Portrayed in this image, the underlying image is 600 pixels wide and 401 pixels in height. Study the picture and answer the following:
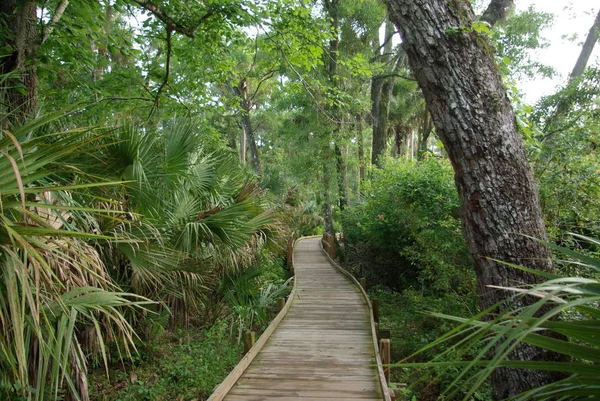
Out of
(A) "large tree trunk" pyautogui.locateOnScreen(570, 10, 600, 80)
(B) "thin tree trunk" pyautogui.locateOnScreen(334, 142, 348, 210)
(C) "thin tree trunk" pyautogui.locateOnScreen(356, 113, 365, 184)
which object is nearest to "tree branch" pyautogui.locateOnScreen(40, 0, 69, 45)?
(B) "thin tree trunk" pyautogui.locateOnScreen(334, 142, 348, 210)

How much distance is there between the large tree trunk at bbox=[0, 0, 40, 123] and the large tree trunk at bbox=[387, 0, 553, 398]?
424 cm

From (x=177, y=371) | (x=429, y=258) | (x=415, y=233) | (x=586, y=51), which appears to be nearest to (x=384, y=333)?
(x=429, y=258)

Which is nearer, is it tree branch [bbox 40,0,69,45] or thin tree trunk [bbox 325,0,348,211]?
tree branch [bbox 40,0,69,45]

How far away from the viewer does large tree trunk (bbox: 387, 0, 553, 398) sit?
3572mm

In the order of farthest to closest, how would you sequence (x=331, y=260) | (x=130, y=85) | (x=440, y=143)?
1. (x=331, y=260)
2. (x=130, y=85)
3. (x=440, y=143)

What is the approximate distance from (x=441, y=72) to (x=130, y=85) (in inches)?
234

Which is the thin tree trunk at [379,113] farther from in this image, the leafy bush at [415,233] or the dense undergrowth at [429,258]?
the dense undergrowth at [429,258]

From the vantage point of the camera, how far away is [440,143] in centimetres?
425

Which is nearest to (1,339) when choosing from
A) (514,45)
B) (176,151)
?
(176,151)

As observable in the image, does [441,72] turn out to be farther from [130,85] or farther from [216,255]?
[130,85]

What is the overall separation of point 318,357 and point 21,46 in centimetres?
520

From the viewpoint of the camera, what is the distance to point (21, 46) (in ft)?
15.6

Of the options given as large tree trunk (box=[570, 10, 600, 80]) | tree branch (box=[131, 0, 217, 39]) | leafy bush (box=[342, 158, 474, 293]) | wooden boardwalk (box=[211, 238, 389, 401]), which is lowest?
wooden boardwalk (box=[211, 238, 389, 401])

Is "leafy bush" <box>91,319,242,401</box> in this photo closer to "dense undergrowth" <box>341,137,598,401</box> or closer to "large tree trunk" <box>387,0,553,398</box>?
"dense undergrowth" <box>341,137,598,401</box>
